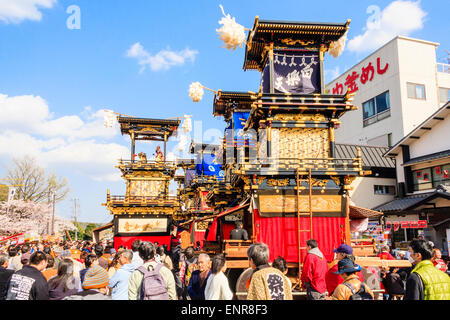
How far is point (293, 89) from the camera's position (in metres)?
18.6

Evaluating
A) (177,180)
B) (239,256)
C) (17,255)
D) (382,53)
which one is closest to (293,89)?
(239,256)

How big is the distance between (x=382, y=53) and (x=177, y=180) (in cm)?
3197

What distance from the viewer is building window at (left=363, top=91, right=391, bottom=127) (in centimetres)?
3422

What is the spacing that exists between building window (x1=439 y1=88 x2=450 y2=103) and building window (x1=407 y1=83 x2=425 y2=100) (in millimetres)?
2652

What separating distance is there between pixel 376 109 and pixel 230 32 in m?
23.6

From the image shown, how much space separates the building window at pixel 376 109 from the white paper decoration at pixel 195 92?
21.5 meters

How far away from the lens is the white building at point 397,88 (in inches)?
1278

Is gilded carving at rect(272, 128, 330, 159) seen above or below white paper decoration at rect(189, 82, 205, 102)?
below

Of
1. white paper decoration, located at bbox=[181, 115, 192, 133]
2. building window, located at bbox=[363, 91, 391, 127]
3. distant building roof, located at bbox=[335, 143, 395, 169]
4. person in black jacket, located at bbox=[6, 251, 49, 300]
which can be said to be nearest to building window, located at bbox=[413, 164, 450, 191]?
distant building roof, located at bbox=[335, 143, 395, 169]

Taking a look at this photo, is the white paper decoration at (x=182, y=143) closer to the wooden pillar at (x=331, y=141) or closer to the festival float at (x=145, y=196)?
the festival float at (x=145, y=196)

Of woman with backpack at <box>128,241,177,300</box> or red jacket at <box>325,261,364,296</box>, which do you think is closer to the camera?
woman with backpack at <box>128,241,177,300</box>

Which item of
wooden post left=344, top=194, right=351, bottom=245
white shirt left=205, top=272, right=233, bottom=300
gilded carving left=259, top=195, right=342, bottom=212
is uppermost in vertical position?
gilded carving left=259, top=195, right=342, bottom=212

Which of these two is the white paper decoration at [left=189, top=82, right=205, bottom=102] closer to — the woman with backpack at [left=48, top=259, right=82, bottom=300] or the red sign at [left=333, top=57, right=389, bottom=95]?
the woman with backpack at [left=48, top=259, right=82, bottom=300]

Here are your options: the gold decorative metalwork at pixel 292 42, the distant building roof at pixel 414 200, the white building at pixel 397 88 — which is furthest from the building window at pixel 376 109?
the gold decorative metalwork at pixel 292 42
